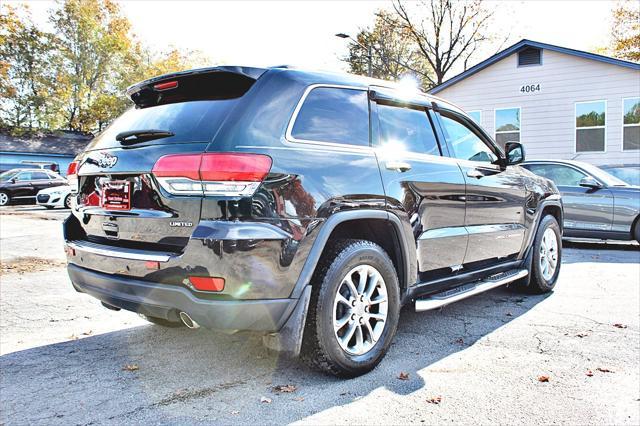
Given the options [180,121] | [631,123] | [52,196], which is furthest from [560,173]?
[52,196]

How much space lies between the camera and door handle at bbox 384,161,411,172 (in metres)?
3.41

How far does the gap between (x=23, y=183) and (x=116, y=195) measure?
23.2 meters

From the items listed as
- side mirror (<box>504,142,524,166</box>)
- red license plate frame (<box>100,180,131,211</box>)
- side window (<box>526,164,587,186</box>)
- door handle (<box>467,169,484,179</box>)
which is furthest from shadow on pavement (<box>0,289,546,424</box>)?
side window (<box>526,164,587,186</box>)

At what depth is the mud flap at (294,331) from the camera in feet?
9.21

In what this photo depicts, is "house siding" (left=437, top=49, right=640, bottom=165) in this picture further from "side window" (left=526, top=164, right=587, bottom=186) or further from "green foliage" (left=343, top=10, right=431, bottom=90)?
"green foliage" (left=343, top=10, right=431, bottom=90)

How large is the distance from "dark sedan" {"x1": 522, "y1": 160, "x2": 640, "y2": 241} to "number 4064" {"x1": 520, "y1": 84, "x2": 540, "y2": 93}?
967 cm

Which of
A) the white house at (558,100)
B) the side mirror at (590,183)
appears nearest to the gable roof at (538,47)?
the white house at (558,100)

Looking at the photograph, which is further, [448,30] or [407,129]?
[448,30]

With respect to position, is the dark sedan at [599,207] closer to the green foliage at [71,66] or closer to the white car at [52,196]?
the white car at [52,196]

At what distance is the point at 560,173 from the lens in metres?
9.32

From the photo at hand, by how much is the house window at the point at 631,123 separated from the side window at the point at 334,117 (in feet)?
53.2

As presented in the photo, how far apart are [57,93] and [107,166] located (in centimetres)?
4465

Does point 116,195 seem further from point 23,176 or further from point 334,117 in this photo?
point 23,176

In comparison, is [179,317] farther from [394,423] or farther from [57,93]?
[57,93]
